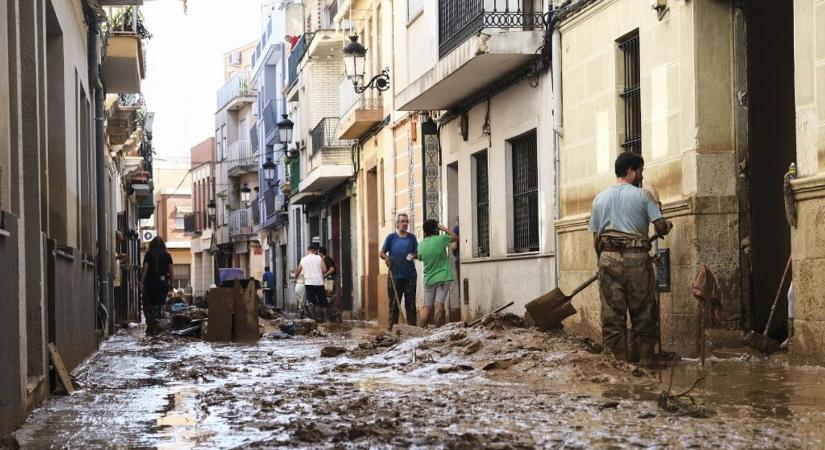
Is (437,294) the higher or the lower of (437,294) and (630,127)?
the lower

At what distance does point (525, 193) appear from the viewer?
19.2 meters

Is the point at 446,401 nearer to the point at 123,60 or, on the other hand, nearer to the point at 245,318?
the point at 245,318

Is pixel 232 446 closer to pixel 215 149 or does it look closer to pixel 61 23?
pixel 61 23

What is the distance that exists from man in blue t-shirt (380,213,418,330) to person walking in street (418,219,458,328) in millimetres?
1136

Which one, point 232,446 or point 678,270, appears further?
point 678,270

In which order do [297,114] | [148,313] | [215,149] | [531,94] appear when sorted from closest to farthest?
1. [531,94]
2. [148,313]
3. [297,114]
4. [215,149]

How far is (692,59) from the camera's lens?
1262 cm

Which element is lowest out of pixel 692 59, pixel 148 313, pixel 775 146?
pixel 148 313

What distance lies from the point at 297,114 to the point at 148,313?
27355mm

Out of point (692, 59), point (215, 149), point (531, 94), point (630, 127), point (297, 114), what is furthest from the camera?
point (215, 149)

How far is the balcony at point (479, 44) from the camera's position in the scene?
18266mm

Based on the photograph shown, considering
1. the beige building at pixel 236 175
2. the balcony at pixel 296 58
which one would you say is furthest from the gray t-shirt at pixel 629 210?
the beige building at pixel 236 175

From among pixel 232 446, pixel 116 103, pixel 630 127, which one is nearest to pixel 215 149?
pixel 116 103

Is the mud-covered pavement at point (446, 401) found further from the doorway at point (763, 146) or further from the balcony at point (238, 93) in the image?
the balcony at point (238, 93)
